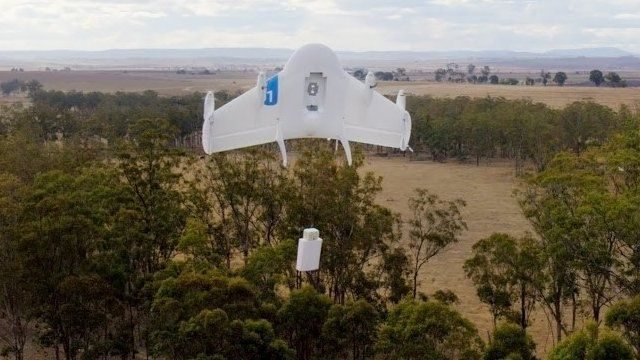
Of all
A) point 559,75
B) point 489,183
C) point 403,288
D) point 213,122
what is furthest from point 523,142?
point 559,75

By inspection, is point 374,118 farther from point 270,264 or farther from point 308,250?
point 270,264

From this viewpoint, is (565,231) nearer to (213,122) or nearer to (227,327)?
(227,327)

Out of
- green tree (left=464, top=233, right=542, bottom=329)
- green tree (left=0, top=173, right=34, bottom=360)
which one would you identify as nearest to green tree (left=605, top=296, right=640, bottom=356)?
green tree (left=464, top=233, right=542, bottom=329)

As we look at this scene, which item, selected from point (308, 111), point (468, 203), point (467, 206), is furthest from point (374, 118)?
point (468, 203)

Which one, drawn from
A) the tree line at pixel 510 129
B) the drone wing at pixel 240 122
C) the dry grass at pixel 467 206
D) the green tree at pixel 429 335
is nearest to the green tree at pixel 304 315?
the green tree at pixel 429 335

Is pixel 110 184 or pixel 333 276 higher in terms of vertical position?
pixel 110 184
